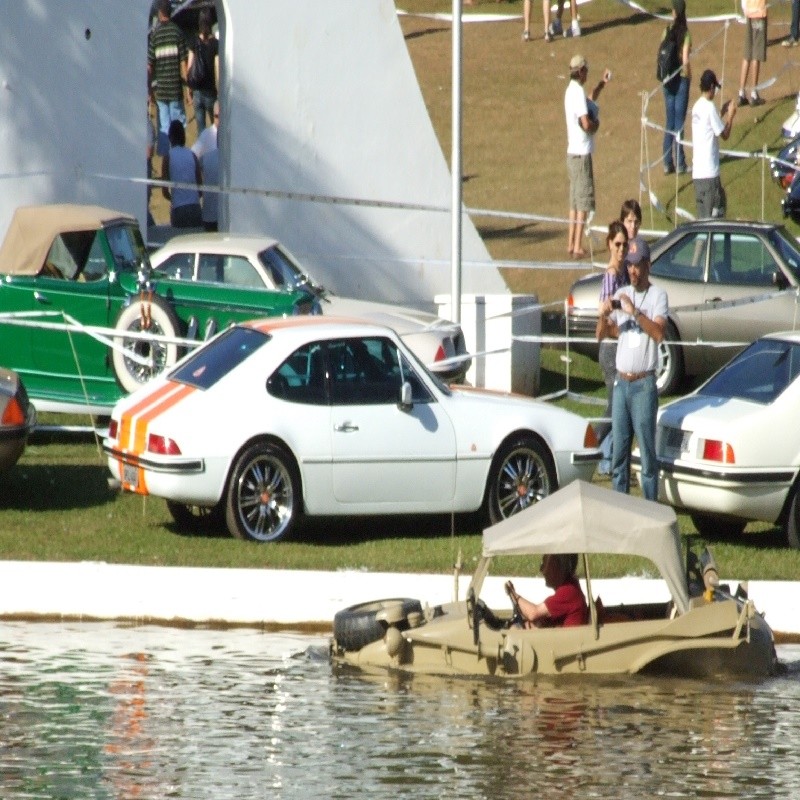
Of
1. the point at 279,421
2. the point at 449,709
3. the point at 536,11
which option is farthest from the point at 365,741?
the point at 536,11

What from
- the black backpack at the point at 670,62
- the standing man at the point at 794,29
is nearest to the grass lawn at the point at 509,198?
the standing man at the point at 794,29

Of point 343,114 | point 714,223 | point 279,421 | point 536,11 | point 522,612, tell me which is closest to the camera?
point 522,612

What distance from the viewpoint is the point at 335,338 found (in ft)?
41.9

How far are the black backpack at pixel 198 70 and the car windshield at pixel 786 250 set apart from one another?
9030 millimetres

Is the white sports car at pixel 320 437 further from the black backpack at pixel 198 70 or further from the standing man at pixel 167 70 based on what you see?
the black backpack at pixel 198 70

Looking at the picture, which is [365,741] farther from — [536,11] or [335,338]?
[536,11]

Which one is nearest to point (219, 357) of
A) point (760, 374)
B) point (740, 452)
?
point (740, 452)

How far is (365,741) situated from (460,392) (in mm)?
4846

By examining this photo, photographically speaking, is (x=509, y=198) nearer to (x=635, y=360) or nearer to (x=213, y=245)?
(x=213, y=245)

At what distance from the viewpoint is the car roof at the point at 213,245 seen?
57.1 feet

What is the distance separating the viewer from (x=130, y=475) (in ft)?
40.8

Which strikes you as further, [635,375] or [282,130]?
[282,130]

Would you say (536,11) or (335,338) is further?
(536,11)

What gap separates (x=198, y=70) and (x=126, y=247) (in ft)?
28.1
